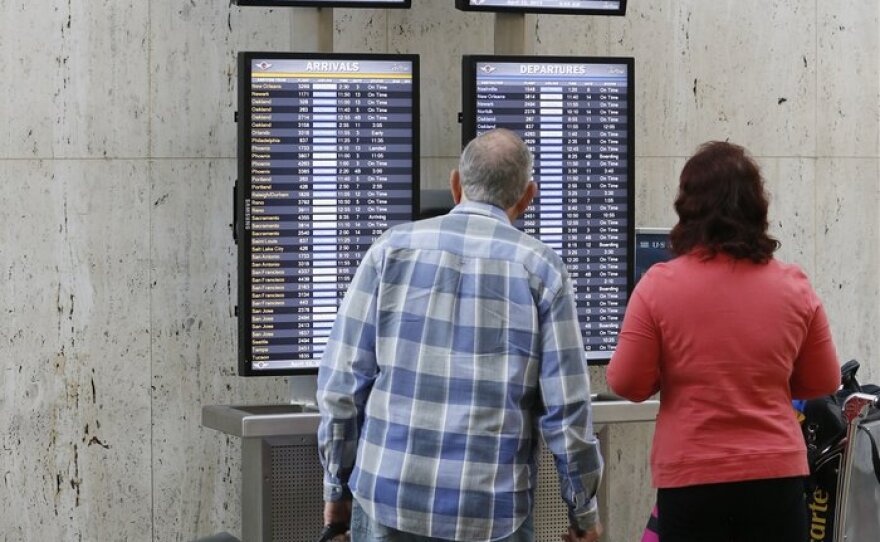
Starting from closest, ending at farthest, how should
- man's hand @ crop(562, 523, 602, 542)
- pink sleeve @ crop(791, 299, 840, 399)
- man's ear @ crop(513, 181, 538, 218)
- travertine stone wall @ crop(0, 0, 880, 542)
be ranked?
man's hand @ crop(562, 523, 602, 542) < man's ear @ crop(513, 181, 538, 218) < pink sleeve @ crop(791, 299, 840, 399) < travertine stone wall @ crop(0, 0, 880, 542)

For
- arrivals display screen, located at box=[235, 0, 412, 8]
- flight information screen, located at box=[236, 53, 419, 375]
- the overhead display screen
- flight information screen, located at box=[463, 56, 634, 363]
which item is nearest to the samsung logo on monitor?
flight information screen, located at box=[236, 53, 419, 375]

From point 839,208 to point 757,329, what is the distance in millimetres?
2796

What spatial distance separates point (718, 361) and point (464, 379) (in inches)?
26.0

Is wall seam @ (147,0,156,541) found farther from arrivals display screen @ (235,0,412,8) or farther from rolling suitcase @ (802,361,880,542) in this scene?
rolling suitcase @ (802,361,880,542)

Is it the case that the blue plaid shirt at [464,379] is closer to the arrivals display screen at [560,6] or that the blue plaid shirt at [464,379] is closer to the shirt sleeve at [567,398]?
the shirt sleeve at [567,398]

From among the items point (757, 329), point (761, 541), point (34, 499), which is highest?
point (757, 329)

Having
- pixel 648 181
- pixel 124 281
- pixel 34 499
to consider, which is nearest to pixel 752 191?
pixel 648 181

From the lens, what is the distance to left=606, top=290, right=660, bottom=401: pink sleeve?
10.5ft

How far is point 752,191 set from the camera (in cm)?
323

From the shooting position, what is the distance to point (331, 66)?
450 centimetres

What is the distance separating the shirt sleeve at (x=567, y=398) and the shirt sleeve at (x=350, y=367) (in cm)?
41

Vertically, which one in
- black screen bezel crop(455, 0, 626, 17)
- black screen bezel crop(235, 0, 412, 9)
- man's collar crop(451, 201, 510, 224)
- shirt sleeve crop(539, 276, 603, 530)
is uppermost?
black screen bezel crop(455, 0, 626, 17)

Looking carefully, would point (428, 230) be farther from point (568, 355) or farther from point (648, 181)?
point (648, 181)

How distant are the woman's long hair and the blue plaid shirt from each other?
1.40 feet
